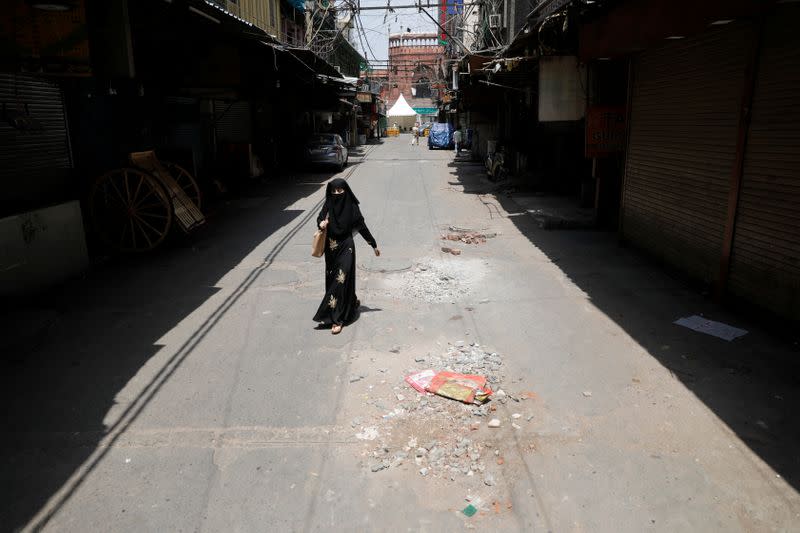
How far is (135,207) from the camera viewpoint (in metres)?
9.67

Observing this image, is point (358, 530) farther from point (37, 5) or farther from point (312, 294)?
point (37, 5)

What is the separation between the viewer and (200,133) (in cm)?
1830

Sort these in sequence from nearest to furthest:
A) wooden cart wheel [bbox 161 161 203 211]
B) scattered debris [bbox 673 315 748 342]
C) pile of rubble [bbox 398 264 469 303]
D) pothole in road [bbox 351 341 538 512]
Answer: pothole in road [bbox 351 341 538 512], scattered debris [bbox 673 315 748 342], pile of rubble [bbox 398 264 469 303], wooden cart wheel [bbox 161 161 203 211]

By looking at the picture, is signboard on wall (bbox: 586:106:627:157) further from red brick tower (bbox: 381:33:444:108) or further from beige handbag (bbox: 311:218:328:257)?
red brick tower (bbox: 381:33:444:108)

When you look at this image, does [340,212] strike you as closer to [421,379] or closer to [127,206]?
[421,379]

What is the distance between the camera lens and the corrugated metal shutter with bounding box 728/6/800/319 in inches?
234

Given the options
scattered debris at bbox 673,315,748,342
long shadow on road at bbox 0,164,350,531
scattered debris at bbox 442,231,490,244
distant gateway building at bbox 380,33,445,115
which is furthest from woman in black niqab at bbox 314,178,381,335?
distant gateway building at bbox 380,33,445,115

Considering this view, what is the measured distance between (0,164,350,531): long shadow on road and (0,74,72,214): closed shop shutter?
1.81 metres

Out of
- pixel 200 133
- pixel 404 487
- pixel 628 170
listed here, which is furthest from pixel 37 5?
pixel 200 133

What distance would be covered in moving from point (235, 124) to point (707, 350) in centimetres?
1919

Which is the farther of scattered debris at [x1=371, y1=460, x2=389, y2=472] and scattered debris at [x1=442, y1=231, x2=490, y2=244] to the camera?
scattered debris at [x1=442, y1=231, x2=490, y2=244]

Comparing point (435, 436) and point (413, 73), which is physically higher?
point (413, 73)

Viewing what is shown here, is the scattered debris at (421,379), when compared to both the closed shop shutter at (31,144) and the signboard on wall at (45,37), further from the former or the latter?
the closed shop shutter at (31,144)

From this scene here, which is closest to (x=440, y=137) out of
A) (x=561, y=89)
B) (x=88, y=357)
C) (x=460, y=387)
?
(x=561, y=89)
